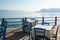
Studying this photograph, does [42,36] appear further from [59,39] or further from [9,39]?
[9,39]

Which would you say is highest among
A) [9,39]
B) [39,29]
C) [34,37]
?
[39,29]

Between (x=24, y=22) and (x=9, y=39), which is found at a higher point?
(x=24, y=22)

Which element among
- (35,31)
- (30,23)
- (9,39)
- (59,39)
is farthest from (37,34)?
(30,23)

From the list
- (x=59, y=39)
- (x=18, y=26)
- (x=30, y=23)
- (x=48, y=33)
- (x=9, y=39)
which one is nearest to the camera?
(x=48, y=33)

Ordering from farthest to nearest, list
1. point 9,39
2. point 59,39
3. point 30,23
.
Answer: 1. point 30,23
2. point 9,39
3. point 59,39

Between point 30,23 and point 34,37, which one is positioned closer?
point 34,37

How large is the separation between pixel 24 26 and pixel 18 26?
1.56m

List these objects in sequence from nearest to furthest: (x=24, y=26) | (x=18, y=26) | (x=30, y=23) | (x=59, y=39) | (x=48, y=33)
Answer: (x=48, y=33)
(x=59, y=39)
(x=30, y=23)
(x=24, y=26)
(x=18, y=26)

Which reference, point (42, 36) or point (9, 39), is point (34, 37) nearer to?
point (42, 36)

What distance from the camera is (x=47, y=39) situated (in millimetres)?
4023

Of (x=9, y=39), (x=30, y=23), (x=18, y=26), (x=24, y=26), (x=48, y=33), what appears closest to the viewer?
(x=48, y=33)

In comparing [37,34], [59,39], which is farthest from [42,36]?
[59,39]

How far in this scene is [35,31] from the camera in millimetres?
4039

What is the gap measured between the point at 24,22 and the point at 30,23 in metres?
0.92
